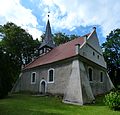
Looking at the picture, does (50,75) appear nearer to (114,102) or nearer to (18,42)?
(114,102)

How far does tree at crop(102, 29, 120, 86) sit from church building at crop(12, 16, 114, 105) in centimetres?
1154

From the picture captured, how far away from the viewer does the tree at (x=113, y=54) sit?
1630 inches

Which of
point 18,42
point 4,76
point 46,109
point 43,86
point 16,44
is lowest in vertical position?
point 46,109

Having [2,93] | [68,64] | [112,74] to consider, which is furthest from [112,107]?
[112,74]

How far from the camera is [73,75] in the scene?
21828mm

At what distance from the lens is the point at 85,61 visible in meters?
24.3

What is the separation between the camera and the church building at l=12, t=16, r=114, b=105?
827 inches

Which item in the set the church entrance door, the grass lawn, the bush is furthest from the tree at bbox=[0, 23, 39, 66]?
the bush

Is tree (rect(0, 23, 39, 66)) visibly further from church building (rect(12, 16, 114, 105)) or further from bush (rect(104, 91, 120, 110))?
bush (rect(104, 91, 120, 110))

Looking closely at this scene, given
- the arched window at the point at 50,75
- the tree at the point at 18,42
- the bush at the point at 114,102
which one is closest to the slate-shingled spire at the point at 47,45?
the tree at the point at 18,42

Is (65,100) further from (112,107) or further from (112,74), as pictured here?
(112,74)

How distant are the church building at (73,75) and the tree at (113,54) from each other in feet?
37.9

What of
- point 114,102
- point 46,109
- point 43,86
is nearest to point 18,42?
point 43,86

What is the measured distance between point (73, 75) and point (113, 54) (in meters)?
23.4
